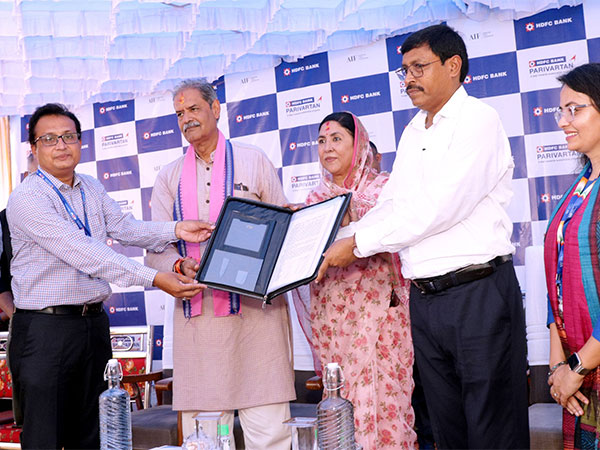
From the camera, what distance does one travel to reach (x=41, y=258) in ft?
8.94

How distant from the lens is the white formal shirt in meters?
2.14

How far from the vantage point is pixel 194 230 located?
2787 millimetres

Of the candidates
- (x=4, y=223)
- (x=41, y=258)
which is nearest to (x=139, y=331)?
(x=4, y=223)

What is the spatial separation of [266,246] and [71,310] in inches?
33.0

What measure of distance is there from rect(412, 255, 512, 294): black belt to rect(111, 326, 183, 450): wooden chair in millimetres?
1547

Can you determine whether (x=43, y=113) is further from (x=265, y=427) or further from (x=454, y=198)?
(x=454, y=198)

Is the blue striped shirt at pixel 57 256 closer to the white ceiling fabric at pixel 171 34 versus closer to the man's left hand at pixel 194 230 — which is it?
the man's left hand at pixel 194 230

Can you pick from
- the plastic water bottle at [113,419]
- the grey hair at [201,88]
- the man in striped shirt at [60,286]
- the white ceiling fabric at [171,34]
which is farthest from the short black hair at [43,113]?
the plastic water bottle at [113,419]

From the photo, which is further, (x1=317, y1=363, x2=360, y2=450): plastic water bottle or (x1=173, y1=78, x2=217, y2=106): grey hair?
(x1=173, y1=78, x2=217, y2=106): grey hair

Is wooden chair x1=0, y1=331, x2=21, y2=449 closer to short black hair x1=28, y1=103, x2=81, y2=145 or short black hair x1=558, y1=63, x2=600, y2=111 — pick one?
short black hair x1=28, y1=103, x2=81, y2=145

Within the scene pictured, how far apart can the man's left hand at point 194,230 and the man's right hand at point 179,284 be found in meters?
0.20

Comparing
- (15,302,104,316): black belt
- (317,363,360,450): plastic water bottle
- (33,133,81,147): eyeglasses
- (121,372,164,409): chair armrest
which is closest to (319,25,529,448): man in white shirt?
(317,363,360,450): plastic water bottle

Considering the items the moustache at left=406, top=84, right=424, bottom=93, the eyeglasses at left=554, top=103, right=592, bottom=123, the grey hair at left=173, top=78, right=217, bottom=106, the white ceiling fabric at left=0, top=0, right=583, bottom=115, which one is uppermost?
the white ceiling fabric at left=0, top=0, right=583, bottom=115

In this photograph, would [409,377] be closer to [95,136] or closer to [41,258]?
[41,258]
